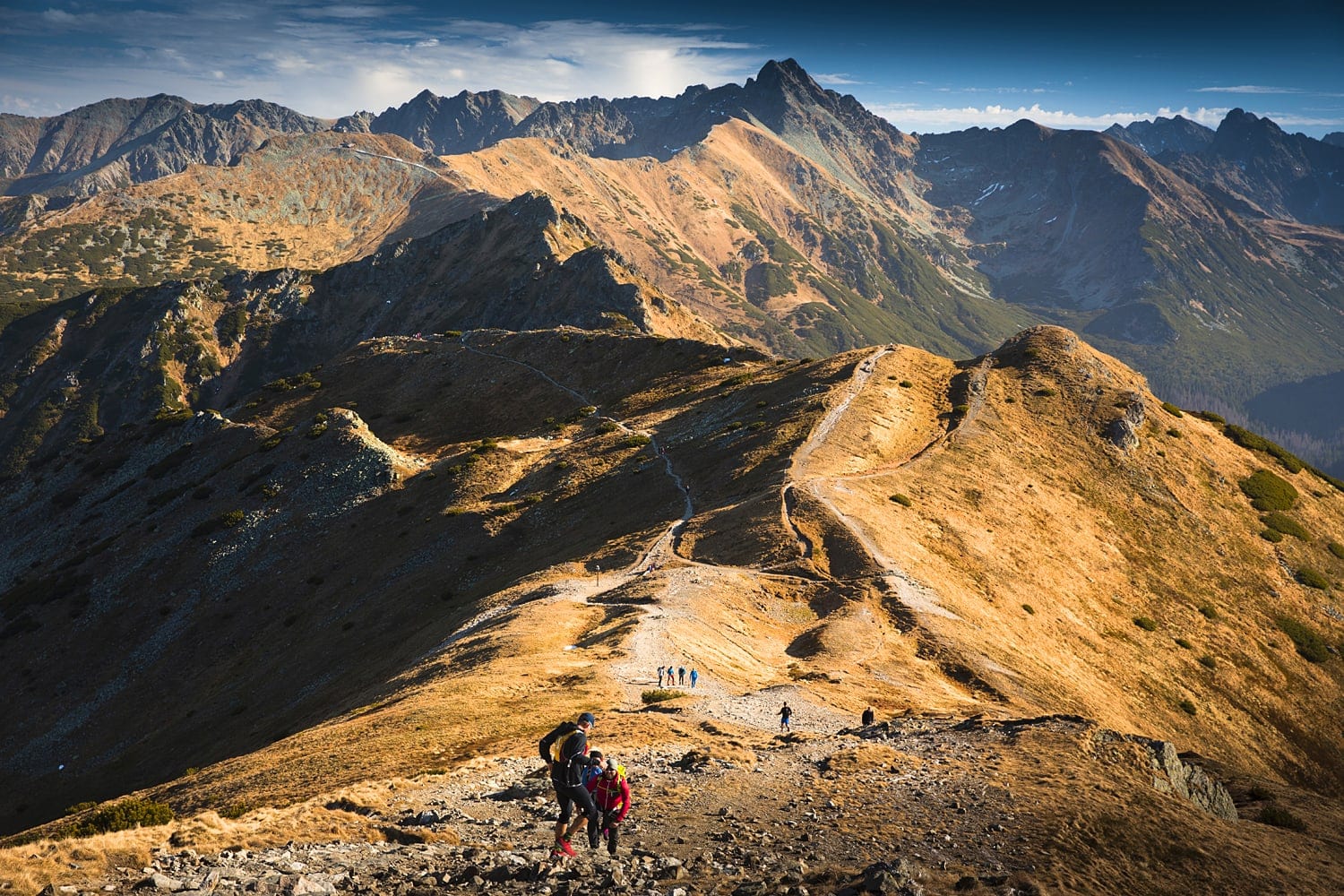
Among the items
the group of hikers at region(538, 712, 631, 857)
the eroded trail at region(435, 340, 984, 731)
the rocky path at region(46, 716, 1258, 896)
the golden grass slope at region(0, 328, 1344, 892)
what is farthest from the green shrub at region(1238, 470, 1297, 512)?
the group of hikers at region(538, 712, 631, 857)

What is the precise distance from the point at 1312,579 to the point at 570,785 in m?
91.0

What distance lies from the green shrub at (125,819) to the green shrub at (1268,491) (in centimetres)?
10398

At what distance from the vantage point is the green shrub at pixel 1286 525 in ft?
288

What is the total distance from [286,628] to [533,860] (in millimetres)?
63117

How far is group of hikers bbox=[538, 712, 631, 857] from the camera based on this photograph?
19.4 m

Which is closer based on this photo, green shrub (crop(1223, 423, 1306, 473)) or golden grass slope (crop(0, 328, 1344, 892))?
golden grass slope (crop(0, 328, 1344, 892))

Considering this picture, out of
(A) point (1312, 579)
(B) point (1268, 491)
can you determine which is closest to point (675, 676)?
(A) point (1312, 579)

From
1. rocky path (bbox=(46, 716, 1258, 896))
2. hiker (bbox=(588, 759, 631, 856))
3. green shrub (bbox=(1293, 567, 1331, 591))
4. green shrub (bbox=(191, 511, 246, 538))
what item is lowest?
green shrub (bbox=(191, 511, 246, 538))

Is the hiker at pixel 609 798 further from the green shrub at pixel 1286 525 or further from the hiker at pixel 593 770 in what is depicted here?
the green shrub at pixel 1286 525

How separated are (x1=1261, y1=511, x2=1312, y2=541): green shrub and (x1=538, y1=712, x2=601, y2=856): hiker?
312 feet

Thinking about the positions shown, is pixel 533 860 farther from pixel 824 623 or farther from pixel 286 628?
pixel 286 628

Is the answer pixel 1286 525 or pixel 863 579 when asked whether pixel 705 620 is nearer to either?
pixel 863 579

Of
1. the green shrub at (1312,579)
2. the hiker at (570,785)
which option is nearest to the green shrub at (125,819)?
the hiker at (570,785)

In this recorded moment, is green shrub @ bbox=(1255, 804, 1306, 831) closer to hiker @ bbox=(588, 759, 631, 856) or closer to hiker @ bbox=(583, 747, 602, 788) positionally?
hiker @ bbox=(588, 759, 631, 856)
